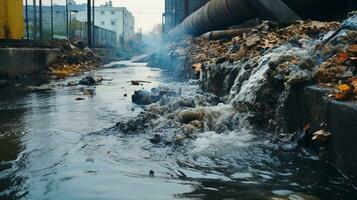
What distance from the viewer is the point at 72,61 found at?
860 inches

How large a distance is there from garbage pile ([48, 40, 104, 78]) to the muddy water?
11692 millimetres

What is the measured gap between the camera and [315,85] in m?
4.64

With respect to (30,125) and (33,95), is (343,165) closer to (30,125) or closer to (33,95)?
(30,125)

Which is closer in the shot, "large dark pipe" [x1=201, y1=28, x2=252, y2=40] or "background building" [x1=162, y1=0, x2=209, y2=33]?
"large dark pipe" [x1=201, y1=28, x2=252, y2=40]

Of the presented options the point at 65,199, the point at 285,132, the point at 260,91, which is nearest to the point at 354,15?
the point at 260,91

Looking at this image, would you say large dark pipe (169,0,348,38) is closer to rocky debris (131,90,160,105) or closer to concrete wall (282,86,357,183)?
rocky debris (131,90,160,105)

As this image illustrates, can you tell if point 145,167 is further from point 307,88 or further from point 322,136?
point 307,88

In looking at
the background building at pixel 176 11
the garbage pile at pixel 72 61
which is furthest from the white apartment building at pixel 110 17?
the garbage pile at pixel 72 61

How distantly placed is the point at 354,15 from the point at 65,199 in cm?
481

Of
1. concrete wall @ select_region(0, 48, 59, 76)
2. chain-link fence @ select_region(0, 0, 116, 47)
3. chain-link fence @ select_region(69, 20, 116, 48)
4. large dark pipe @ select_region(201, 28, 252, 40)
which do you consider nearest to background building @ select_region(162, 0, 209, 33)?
chain-link fence @ select_region(69, 20, 116, 48)

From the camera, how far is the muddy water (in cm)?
349

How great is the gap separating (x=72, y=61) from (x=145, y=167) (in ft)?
60.7

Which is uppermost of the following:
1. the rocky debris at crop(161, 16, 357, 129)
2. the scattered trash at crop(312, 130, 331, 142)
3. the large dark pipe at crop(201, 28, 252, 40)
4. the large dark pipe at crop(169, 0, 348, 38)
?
the large dark pipe at crop(169, 0, 348, 38)

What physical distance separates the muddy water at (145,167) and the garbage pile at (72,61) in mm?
11692
